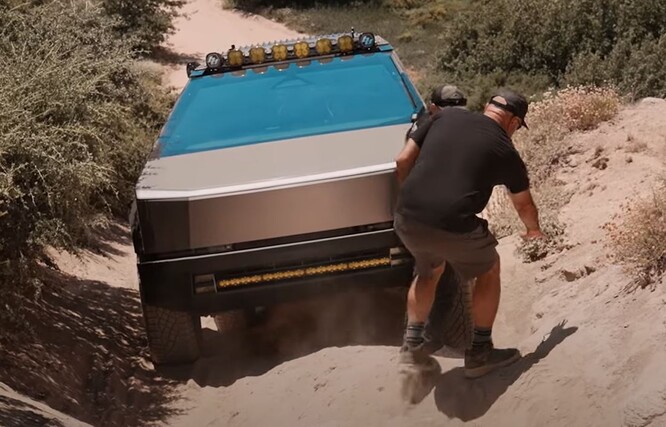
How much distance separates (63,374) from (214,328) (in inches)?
56.0

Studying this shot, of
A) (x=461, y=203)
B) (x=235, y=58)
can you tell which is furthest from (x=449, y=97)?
(x=235, y=58)

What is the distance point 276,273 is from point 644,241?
2024 millimetres

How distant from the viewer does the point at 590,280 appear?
578 centimetres

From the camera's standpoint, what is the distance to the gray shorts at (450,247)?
4477mm

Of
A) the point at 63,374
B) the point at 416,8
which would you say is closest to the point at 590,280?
the point at 63,374

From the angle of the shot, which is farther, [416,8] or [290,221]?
[416,8]

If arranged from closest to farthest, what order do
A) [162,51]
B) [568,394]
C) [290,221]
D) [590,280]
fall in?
[568,394]
[290,221]
[590,280]
[162,51]

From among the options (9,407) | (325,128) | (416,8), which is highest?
(325,128)

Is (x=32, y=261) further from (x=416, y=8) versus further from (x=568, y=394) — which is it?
(x=416, y=8)

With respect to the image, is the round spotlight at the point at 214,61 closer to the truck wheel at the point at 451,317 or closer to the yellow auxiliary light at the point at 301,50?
the yellow auxiliary light at the point at 301,50

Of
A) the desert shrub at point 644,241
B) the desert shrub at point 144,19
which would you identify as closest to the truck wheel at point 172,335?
the desert shrub at point 644,241

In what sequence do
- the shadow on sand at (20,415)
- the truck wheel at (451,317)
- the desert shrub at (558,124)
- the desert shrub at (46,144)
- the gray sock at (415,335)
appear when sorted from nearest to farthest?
the shadow on sand at (20,415) → the gray sock at (415,335) → the desert shrub at (46,144) → the truck wheel at (451,317) → the desert shrub at (558,124)

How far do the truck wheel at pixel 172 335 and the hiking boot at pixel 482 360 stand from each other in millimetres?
1676

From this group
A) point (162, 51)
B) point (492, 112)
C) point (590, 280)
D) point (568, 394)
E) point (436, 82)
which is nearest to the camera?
point (568, 394)
